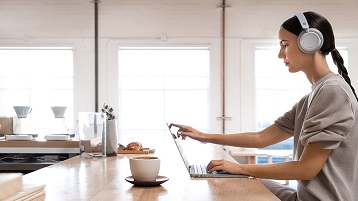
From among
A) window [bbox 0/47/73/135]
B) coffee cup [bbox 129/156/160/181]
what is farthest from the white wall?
coffee cup [bbox 129/156/160/181]

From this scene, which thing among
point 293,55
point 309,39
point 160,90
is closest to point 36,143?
point 293,55

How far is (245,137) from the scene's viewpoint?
7.89 feet

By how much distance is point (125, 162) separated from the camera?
2139 mm

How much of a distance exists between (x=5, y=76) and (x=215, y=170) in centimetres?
528

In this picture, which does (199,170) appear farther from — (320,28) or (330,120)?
(320,28)

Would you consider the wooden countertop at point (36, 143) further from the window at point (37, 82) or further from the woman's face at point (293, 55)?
the window at point (37, 82)

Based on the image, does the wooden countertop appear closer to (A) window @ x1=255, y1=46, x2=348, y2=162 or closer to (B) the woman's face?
(B) the woman's face

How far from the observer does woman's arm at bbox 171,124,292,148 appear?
7.62 ft

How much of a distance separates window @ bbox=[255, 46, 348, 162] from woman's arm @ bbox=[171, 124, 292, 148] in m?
3.93

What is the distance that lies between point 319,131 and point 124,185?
0.72 metres

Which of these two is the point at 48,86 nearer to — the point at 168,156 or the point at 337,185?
the point at 168,156

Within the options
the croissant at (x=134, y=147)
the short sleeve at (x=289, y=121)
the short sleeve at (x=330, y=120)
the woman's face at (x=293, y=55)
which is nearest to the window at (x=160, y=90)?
the croissant at (x=134, y=147)

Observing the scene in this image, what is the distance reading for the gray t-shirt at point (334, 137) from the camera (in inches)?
62.9

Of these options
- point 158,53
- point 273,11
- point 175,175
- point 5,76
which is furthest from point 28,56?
point 175,175
